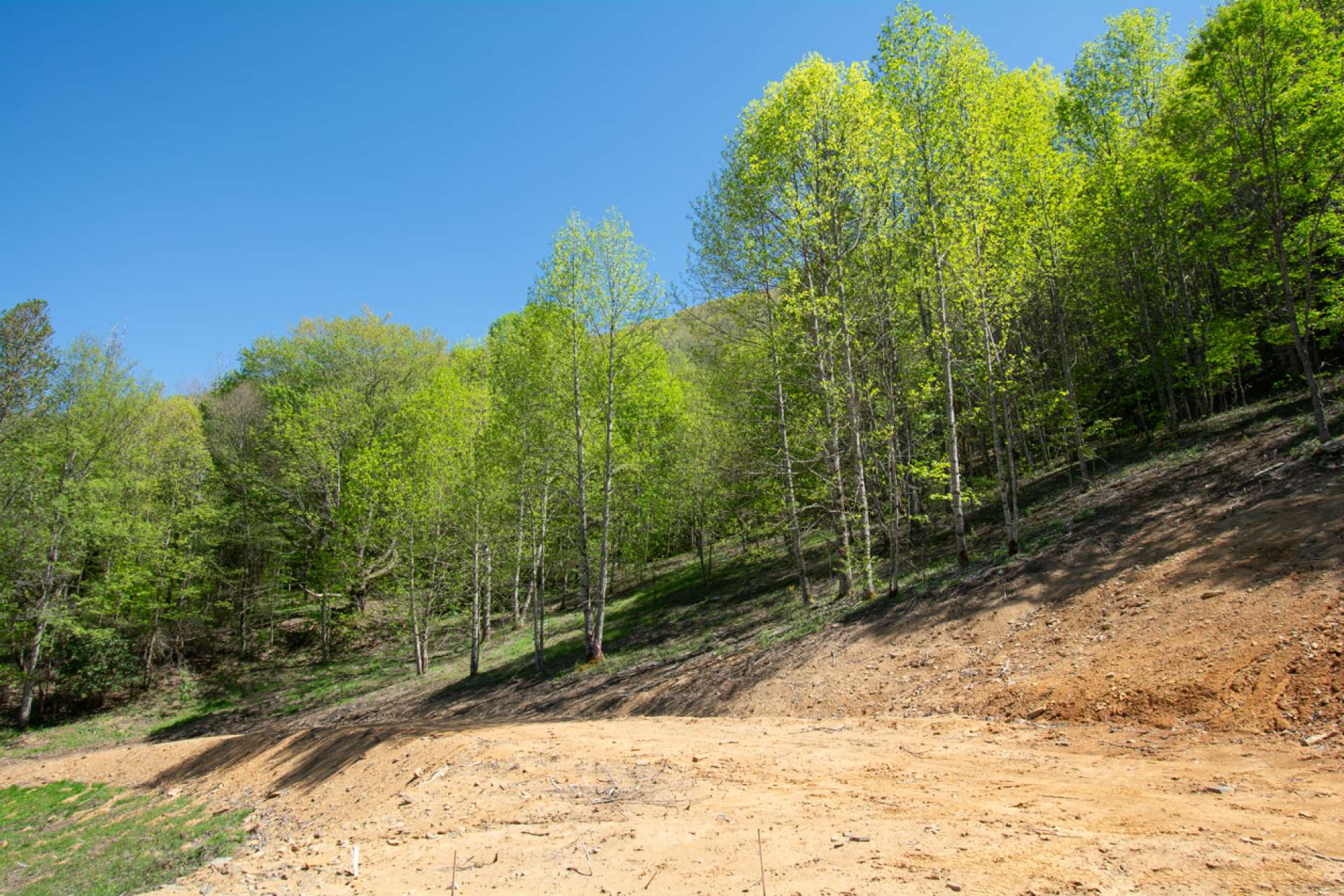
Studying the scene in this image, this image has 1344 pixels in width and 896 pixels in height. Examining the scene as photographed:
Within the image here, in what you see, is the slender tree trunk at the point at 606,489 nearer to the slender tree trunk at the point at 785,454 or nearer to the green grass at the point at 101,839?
the slender tree trunk at the point at 785,454

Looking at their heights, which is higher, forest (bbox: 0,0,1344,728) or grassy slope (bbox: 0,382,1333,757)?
forest (bbox: 0,0,1344,728)

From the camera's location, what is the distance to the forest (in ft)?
43.9

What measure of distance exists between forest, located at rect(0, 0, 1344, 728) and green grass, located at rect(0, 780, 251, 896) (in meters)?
8.84

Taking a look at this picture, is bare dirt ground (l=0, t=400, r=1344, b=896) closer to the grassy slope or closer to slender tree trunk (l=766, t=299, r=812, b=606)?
the grassy slope

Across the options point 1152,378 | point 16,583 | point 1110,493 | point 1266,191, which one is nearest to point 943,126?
point 1266,191

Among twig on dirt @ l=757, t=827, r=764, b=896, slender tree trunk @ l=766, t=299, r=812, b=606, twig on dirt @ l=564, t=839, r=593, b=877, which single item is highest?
slender tree trunk @ l=766, t=299, r=812, b=606

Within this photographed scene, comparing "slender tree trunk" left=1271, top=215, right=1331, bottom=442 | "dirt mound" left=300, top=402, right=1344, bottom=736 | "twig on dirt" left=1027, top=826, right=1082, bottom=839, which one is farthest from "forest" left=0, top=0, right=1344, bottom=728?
"twig on dirt" left=1027, top=826, right=1082, bottom=839

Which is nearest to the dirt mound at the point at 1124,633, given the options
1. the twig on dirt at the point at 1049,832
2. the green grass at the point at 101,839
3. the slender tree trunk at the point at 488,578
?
the twig on dirt at the point at 1049,832

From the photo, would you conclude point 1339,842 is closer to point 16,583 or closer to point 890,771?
point 890,771

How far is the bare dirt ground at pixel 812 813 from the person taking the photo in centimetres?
405

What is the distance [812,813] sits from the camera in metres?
5.59

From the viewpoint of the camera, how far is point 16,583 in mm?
23609

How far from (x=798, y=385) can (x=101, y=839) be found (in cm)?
1671

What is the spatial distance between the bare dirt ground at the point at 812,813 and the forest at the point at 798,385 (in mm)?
5510
